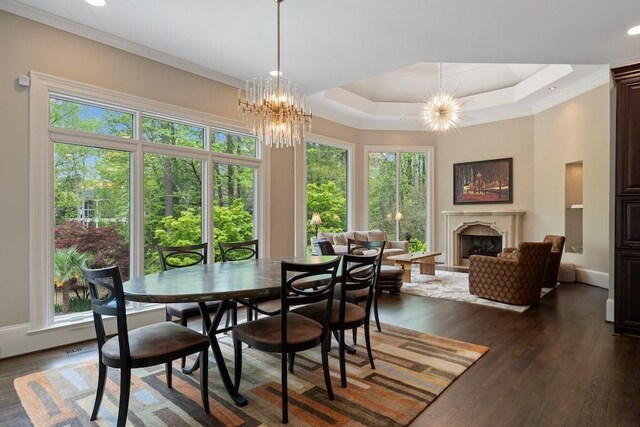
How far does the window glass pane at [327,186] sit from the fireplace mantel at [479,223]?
2.62 metres

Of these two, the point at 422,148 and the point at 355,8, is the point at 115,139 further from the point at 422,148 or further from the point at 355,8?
the point at 422,148

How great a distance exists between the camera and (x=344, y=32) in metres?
3.79

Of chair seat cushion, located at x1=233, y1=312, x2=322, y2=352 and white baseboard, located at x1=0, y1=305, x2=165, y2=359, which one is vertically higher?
chair seat cushion, located at x1=233, y1=312, x2=322, y2=352

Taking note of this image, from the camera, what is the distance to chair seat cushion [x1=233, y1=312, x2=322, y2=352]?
231 cm

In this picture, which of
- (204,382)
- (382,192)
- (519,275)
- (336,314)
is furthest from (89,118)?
(382,192)

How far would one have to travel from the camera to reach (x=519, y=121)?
787 cm

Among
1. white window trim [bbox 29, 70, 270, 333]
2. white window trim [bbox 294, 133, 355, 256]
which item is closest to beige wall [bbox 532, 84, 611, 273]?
white window trim [bbox 294, 133, 355, 256]

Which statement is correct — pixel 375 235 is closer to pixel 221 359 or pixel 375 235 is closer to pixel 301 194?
pixel 301 194

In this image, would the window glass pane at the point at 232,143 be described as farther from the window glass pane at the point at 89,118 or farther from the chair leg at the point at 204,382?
the chair leg at the point at 204,382

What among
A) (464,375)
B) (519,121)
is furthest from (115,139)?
(519,121)

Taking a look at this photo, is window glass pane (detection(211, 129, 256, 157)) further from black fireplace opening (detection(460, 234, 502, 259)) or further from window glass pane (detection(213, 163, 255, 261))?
black fireplace opening (detection(460, 234, 502, 259))

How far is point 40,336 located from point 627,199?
19.7ft

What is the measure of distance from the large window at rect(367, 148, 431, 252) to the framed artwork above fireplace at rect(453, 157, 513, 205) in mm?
735

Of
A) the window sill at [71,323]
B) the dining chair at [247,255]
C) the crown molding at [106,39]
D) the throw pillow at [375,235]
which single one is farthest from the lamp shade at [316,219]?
the window sill at [71,323]
